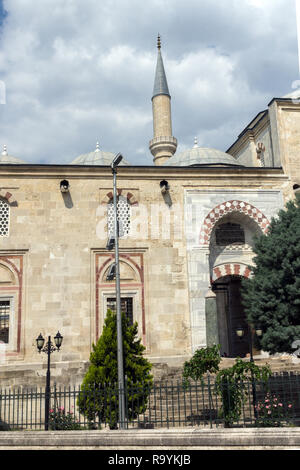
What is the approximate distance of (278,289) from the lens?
16.1m

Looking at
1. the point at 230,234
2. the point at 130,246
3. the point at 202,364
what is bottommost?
the point at 202,364

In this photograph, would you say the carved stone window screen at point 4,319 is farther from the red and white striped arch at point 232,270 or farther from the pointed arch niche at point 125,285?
the red and white striped arch at point 232,270

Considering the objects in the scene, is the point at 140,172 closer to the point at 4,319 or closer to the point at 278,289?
the point at 278,289

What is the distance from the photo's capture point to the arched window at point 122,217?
18922 mm

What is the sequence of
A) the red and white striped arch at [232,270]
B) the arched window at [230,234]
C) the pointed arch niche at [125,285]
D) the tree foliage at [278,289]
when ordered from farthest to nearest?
1. the arched window at [230,234]
2. the red and white striped arch at [232,270]
3. the pointed arch niche at [125,285]
4. the tree foliage at [278,289]

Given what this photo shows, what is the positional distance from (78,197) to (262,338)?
8436 mm

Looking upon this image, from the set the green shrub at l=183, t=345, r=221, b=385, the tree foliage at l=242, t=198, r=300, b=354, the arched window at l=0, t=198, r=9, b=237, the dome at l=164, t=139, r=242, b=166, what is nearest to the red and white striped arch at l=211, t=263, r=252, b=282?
the tree foliage at l=242, t=198, r=300, b=354

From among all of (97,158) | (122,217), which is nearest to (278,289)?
(122,217)

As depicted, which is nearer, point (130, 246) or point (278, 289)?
point (278, 289)

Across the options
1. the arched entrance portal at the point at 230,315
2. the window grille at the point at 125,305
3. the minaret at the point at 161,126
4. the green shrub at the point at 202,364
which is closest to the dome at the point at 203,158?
the arched entrance portal at the point at 230,315

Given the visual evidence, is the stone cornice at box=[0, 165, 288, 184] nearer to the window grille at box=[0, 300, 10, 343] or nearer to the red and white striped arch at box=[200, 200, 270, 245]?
the red and white striped arch at box=[200, 200, 270, 245]

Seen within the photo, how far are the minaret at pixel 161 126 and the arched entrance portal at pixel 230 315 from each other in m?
9.97

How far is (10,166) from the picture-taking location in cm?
1861

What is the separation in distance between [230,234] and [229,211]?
1.17 metres
